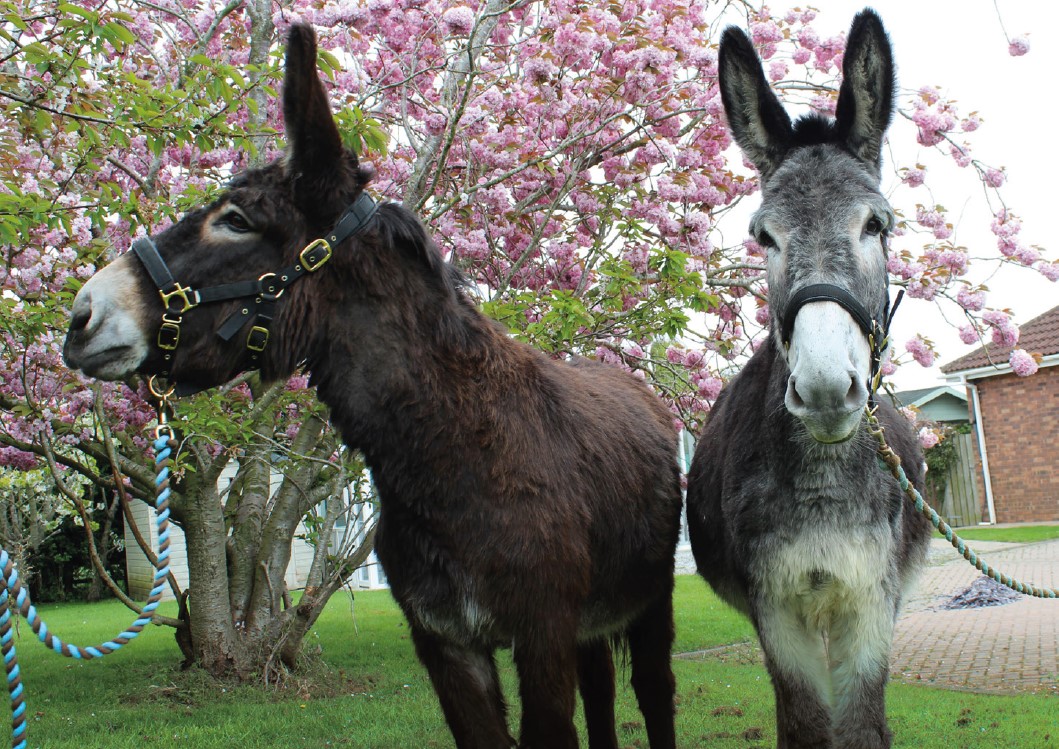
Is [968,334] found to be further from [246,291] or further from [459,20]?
[246,291]

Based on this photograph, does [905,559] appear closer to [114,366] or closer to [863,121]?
[863,121]

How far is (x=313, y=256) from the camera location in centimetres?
284

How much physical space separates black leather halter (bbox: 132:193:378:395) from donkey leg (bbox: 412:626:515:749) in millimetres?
1166

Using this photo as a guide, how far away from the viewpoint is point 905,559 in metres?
3.53

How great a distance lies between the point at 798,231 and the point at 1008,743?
13.7 ft

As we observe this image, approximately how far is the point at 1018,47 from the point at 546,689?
715cm

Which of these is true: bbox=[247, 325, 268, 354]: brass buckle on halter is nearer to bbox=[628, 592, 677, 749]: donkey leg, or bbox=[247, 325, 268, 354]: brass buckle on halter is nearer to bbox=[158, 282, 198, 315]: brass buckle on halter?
bbox=[158, 282, 198, 315]: brass buckle on halter

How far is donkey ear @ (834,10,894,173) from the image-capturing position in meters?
2.99

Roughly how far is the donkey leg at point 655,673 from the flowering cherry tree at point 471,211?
1.93 meters

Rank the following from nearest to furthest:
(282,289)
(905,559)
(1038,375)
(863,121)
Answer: (282,289), (863,121), (905,559), (1038,375)

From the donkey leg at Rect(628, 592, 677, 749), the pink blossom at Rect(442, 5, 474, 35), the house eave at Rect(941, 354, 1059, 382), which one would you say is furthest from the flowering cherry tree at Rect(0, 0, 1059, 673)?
the house eave at Rect(941, 354, 1059, 382)

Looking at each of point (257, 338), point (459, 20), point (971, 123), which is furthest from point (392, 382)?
point (971, 123)

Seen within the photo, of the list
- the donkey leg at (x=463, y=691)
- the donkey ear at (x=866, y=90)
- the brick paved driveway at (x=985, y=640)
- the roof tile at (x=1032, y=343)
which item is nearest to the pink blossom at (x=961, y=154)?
the brick paved driveway at (x=985, y=640)

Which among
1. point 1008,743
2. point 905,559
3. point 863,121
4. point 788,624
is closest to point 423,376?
point 788,624
